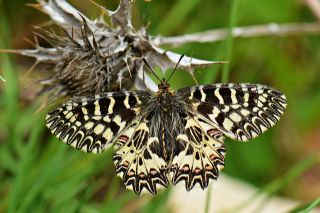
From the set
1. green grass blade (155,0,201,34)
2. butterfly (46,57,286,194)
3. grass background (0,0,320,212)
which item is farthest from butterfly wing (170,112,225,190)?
green grass blade (155,0,201,34)

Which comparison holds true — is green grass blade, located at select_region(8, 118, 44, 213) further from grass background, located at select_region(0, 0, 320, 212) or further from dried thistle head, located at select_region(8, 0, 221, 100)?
grass background, located at select_region(0, 0, 320, 212)

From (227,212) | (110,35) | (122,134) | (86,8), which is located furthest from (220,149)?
(86,8)

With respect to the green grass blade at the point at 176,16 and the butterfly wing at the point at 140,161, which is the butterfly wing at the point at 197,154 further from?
the green grass blade at the point at 176,16

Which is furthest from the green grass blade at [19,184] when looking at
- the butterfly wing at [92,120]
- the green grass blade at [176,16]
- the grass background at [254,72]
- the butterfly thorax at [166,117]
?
the green grass blade at [176,16]

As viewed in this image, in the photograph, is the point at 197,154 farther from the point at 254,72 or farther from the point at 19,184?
the point at 254,72

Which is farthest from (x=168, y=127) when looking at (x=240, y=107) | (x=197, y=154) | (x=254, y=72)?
(x=254, y=72)

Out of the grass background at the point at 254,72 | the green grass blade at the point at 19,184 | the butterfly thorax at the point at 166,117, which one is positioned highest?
the grass background at the point at 254,72

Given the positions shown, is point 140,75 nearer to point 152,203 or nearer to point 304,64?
point 152,203

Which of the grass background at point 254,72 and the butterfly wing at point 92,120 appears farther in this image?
the grass background at point 254,72
